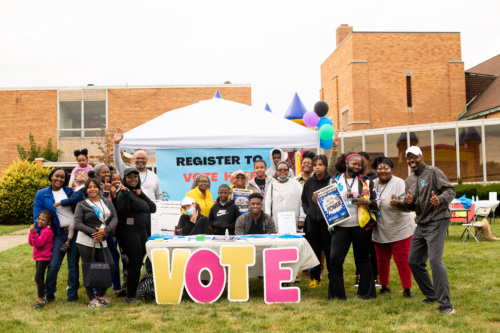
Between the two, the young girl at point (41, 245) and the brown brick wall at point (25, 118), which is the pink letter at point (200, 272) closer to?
the young girl at point (41, 245)

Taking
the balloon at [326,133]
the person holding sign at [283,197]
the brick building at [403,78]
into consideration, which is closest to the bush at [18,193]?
the balloon at [326,133]

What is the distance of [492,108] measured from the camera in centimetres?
3027

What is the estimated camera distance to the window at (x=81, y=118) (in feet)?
93.3

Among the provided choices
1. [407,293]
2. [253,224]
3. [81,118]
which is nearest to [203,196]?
[253,224]

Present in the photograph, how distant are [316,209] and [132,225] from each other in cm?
244

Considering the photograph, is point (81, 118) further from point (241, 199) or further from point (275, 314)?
point (275, 314)

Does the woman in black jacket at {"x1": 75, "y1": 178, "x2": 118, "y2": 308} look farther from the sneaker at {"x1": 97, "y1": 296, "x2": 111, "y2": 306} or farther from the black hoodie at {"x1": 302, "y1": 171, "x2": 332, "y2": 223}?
the black hoodie at {"x1": 302, "y1": 171, "x2": 332, "y2": 223}

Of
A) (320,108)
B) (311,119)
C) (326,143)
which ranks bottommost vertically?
(326,143)

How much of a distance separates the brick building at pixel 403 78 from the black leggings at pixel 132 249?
30.2 meters

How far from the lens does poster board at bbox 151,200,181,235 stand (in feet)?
23.7

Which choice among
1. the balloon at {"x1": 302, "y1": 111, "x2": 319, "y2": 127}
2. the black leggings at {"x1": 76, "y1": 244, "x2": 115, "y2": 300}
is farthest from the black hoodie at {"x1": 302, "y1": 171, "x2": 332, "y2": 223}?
the balloon at {"x1": 302, "y1": 111, "x2": 319, "y2": 127}

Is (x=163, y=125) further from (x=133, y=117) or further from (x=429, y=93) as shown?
(x=429, y=93)

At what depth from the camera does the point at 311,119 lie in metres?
9.95

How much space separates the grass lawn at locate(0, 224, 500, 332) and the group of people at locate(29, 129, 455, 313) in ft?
0.88
